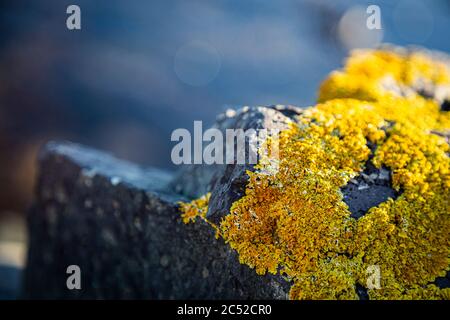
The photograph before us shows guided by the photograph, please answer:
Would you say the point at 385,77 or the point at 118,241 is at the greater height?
the point at 385,77

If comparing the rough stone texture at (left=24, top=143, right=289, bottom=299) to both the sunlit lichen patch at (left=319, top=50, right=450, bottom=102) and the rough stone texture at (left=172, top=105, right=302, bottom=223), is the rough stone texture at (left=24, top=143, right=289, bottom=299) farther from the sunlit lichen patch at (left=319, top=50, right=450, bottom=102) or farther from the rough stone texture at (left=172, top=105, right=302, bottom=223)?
the sunlit lichen patch at (left=319, top=50, right=450, bottom=102)

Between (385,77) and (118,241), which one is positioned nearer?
(118,241)

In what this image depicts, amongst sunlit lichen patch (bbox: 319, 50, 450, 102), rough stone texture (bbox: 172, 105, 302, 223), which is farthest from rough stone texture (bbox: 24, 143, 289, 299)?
sunlit lichen patch (bbox: 319, 50, 450, 102)

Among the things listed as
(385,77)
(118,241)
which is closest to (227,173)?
(118,241)

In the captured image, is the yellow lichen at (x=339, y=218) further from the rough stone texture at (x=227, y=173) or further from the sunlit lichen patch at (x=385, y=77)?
the sunlit lichen patch at (x=385, y=77)

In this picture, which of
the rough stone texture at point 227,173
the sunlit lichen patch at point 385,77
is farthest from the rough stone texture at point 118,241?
the sunlit lichen patch at point 385,77

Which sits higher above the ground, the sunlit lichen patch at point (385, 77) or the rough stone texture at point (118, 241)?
the sunlit lichen patch at point (385, 77)

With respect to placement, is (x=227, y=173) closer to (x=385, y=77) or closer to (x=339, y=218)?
(x=339, y=218)
